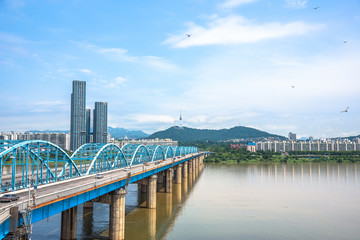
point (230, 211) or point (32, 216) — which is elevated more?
point (32, 216)

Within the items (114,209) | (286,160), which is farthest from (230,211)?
(286,160)

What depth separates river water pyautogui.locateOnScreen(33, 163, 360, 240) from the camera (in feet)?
109

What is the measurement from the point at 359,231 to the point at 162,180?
4128 centimetres

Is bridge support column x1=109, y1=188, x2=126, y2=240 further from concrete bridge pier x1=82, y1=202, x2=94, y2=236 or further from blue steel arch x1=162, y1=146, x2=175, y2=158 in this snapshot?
blue steel arch x1=162, y1=146, x2=175, y2=158

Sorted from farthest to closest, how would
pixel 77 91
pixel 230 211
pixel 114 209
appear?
pixel 77 91, pixel 230 211, pixel 114 209

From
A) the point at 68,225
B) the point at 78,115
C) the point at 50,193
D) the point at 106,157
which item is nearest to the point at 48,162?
the point at 50,193

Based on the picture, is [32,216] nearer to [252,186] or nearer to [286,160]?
[252,186]

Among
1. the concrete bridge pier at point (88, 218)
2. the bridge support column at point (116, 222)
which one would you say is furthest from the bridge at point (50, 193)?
the concrete bridge pier at point (88, 218)

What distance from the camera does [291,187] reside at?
64.9 m

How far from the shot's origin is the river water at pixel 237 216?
1310 inches

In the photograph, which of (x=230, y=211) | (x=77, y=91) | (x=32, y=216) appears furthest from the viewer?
(x=77, y=91)

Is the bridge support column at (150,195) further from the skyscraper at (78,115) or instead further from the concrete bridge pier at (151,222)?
A: the skyscraper at (78,115)

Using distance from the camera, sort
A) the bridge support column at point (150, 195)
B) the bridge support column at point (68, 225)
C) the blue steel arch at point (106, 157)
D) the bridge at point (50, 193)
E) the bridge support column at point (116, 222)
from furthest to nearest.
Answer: the bridge support column at point (150, 195) < the blue steel arch at point (106, 157) < the bridge support column at point (116, 222) < the bridge support column at point (68, 225) < the bridge at point (50, 193)

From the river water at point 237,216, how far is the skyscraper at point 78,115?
433 feet
